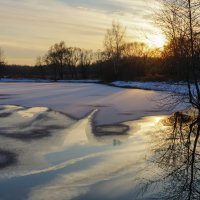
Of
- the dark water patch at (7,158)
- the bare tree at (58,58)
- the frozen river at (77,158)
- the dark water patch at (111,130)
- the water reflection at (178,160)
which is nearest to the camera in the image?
the water reflection at (178,160)

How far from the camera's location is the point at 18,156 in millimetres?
9867

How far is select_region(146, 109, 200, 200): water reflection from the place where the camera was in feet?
22.8

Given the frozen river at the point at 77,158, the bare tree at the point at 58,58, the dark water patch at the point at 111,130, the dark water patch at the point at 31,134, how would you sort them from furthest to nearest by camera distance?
the bare tree at the point at 58,58
the dark water patch at the point at 111,130
the dark water patch at the point at 31,134
the frozen river at the point at 77,158

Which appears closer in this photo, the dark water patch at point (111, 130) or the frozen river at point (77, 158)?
the frozen river at point (77, 158)

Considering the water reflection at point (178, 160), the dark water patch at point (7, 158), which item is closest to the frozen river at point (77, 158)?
the dark water patch at point (7, 158)

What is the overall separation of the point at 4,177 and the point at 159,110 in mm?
13219

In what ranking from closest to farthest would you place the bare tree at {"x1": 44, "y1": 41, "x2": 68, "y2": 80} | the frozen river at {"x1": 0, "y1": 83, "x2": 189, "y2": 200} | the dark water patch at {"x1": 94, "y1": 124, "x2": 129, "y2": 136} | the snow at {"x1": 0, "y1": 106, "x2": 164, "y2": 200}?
the frozen river at {"x1": 0, "y1": 83, "x2": 189, "y2": 200} → the snow at {"x1": 0, "y1": 106, "x2": 164, "y2": 200} → the dark water patch at {"x1": 94, "y1": 124, "x2": 129, "y2": 136} → the bare tree at {"x1": 44, "y1": 41, "x2": 68, "y2": 80}

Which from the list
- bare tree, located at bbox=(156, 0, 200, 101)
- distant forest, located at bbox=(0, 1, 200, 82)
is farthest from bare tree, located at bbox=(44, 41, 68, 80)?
bare tree, located at bbox=(156, 0, 200, 101)

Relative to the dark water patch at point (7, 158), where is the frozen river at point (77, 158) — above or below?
below

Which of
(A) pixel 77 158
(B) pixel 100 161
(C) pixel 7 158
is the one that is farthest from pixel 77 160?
(C) pixel 7 158

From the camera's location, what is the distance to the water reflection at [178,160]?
22.8ft

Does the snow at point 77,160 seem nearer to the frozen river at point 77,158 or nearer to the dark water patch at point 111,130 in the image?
the frozen river at point 77,158

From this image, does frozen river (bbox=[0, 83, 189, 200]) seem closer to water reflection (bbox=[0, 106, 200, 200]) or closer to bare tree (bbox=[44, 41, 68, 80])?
water reflection (bbox=[0, 106, 200, 200])

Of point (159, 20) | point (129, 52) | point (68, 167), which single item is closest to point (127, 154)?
point (68, 167)
